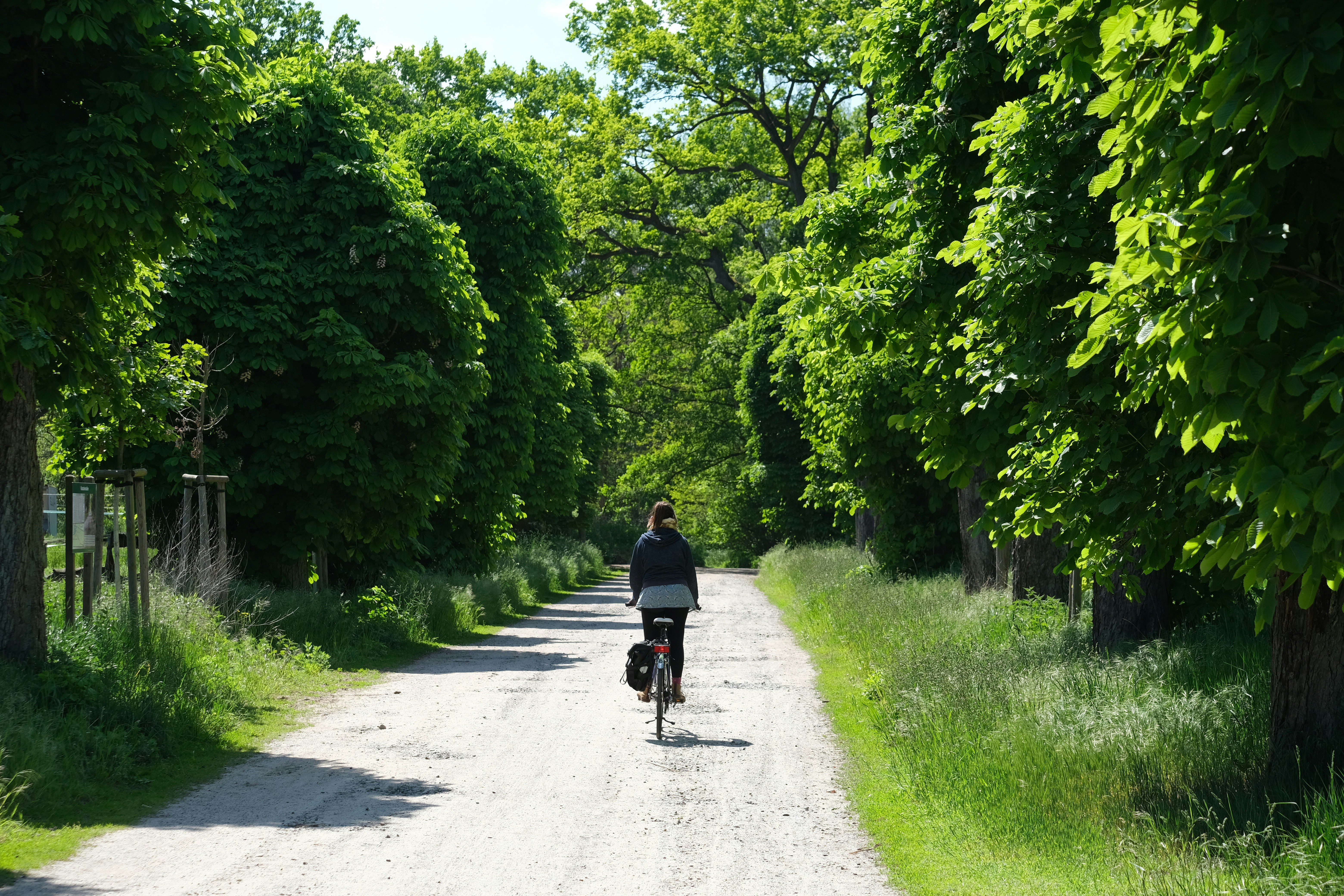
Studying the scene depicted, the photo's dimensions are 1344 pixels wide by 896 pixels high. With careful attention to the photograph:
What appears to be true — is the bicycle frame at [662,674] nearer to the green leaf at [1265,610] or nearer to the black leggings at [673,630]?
the black leggings at [673,630]

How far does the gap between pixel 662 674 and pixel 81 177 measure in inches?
251

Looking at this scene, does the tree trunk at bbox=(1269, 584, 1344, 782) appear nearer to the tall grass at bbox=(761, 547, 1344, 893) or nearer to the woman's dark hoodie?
the tall grass at bbox=(761, 547, 1344, 893)

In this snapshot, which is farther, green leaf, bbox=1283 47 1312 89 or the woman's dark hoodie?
the woman's dark hoodie

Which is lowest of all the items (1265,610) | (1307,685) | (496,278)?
(1307,685)

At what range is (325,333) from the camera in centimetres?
1709

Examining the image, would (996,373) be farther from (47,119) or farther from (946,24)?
(47,119)

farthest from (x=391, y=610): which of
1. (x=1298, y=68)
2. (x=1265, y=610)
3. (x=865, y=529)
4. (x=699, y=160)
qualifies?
(x=699, y=160)

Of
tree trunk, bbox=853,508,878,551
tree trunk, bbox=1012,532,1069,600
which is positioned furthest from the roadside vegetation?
tree trunk, bbox=853,508,878,551

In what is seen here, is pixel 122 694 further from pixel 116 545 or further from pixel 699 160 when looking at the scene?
pixel 699 160

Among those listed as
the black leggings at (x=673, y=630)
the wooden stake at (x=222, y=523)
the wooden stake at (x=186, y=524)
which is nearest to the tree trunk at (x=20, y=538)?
the wooden stake at (x=186, y=524)

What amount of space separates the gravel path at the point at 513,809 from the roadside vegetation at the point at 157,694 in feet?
1.40

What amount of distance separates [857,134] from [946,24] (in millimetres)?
31336

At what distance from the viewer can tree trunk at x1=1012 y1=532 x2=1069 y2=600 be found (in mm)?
16188

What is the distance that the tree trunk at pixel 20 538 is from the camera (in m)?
10.2
